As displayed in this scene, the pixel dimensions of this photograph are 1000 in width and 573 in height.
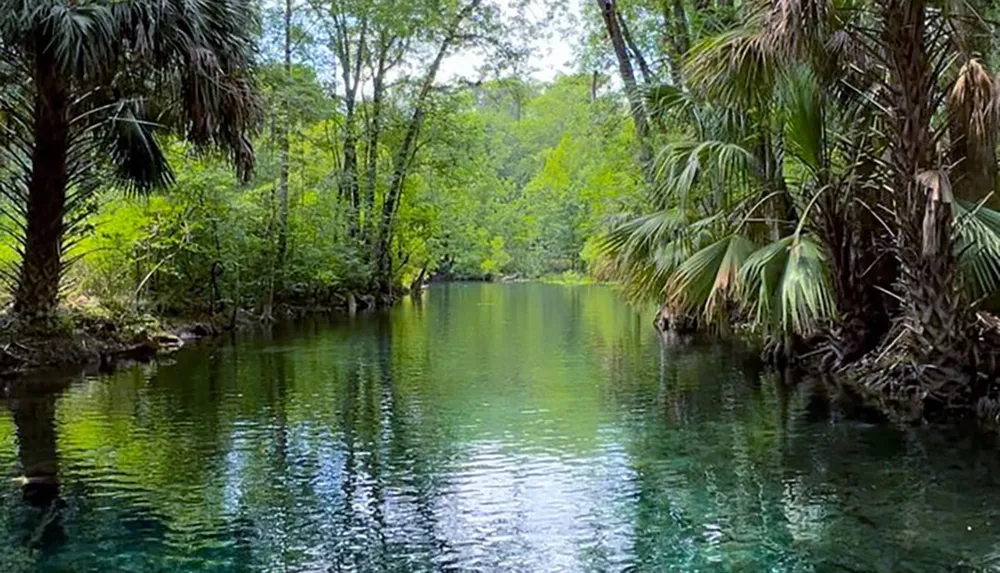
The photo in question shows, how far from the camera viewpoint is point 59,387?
1034 cm

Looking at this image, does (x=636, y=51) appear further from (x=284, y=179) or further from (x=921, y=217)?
(x=921, y=217)

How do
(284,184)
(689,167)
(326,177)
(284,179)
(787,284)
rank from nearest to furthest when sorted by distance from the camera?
(787,284)
(689,167)
(284,179)
(284,184)
(326,177)

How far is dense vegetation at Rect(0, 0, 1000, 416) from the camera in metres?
8.20

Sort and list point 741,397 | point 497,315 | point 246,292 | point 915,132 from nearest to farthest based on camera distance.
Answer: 1. point 915,132
2. point 741,397
3. point 246,292
4. point 497,315

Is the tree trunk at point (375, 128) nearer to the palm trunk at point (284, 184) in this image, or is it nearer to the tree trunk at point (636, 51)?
the palm trunk at point (284, 184)

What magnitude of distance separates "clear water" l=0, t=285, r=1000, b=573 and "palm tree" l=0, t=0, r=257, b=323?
2454 millimetres

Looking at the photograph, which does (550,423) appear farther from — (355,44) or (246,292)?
(355,44)

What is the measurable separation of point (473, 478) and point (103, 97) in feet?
27.5

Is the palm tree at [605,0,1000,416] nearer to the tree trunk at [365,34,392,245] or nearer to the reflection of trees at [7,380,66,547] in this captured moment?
the reflection of trees at [7,380,66,547]

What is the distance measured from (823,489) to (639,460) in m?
1.50

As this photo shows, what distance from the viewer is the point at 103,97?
11.6 metres

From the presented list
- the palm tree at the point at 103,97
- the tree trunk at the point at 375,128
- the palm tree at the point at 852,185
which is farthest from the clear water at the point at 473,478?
the tree trunk at the point at 375,128

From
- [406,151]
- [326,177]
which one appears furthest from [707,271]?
[406,151]

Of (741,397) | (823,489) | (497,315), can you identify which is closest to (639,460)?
(823,489)
